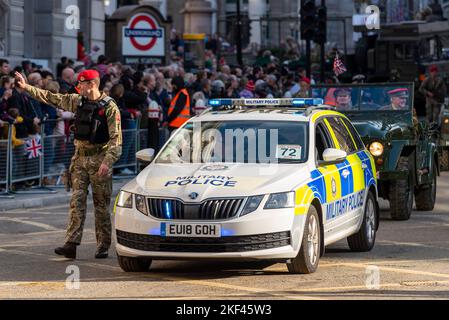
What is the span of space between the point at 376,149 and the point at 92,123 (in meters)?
4.96

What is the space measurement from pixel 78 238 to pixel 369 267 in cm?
281

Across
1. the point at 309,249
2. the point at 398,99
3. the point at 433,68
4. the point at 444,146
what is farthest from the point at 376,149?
the point at 433,68

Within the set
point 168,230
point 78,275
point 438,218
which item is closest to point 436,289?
point 168,230

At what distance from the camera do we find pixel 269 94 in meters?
32.7

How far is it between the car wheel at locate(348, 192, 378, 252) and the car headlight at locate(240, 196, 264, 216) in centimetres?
245

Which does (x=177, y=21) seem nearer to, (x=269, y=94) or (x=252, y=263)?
(x=269, y=94)

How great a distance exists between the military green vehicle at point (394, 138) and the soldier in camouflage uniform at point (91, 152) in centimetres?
466

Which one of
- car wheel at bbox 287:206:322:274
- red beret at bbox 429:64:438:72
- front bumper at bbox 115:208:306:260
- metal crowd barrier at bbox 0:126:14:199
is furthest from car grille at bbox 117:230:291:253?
red beret at bbox 429:64:438:72

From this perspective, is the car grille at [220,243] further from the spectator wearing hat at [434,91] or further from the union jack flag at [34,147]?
the spectator wearing hat at [434,91]

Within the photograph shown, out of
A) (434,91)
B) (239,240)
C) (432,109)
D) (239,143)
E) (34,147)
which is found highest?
(434,91)

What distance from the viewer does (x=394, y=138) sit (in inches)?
674

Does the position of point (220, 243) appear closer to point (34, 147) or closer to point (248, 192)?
point (248, 192)

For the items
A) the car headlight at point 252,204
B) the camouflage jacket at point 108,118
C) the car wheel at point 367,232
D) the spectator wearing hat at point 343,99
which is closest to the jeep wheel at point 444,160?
the spectator wearing hat at point 343,99

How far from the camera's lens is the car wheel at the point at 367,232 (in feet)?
44.8
